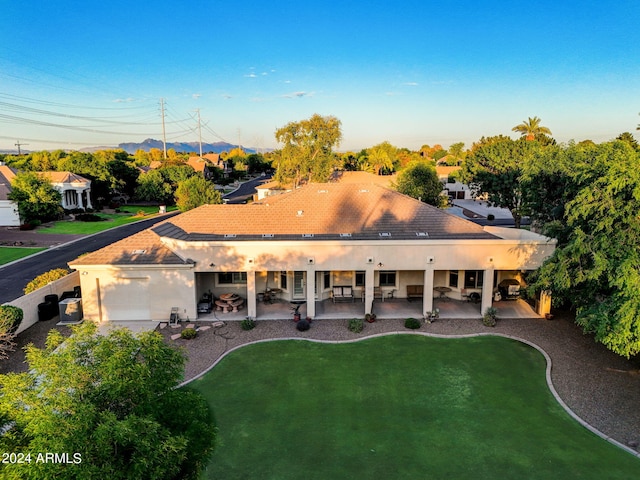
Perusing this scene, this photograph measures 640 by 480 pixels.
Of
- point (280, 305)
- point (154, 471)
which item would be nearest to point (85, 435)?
point (154, 471)

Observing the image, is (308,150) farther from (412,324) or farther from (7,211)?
(412,324)

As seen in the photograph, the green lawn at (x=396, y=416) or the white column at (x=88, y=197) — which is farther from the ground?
the white column at (x=88, y=197)

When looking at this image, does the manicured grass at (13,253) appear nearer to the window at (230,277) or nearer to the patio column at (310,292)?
the window at (230,277)

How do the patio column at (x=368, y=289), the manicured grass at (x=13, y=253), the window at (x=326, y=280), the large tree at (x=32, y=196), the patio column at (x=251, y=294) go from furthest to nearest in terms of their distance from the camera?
the large tree at (x=32, y=196), the manicured grass at (x=13, y=253), the window at (x=326, y=280), the patio column at (x=368, y=289), the patio column at (x=251, y=294)

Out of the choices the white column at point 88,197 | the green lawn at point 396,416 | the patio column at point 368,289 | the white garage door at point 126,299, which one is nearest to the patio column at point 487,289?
the green lawn at point 396,416

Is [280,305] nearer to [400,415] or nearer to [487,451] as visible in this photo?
[400,415]

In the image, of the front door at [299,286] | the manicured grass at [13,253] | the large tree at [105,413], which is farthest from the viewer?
the manicured grass at [13,253]
